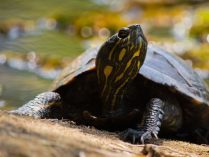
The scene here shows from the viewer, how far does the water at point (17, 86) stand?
649cm

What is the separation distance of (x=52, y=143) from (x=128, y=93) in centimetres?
162

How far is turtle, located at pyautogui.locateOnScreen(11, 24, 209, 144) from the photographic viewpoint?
151 inches

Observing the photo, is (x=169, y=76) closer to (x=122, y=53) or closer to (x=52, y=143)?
(x=122, y=53)

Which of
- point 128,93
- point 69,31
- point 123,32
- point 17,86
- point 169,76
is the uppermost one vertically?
point 69,31

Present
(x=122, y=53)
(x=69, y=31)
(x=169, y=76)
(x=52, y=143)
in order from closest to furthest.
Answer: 1. (x=52, y=143)
2. (x=122, y=53)
3. (x=169, y=76)
4. (x=69, y=31)

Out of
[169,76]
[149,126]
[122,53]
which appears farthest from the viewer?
[169,76]

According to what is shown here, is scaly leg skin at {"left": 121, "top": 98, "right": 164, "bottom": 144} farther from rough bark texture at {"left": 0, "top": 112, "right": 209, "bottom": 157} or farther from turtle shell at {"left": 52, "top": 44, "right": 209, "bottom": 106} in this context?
rough bark texture at {"left": 0, "top": 112, "right": 209, "bottom": 157}

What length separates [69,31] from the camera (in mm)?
11250

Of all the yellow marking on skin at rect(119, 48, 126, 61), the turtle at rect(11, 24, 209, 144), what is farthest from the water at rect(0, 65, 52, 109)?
the yellow marking on skin at rect(119, 48, 126, 61)

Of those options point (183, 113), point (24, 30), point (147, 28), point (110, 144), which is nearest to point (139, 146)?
point (110, 144)

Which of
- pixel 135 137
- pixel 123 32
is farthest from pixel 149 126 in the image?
pixel 123 32

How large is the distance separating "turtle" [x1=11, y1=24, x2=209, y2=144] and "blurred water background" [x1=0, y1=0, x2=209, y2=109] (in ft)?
6.94

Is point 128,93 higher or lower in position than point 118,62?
lower

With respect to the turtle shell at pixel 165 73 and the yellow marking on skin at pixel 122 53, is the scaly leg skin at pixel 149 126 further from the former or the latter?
the yellow marking on skin at pixel 122 53
